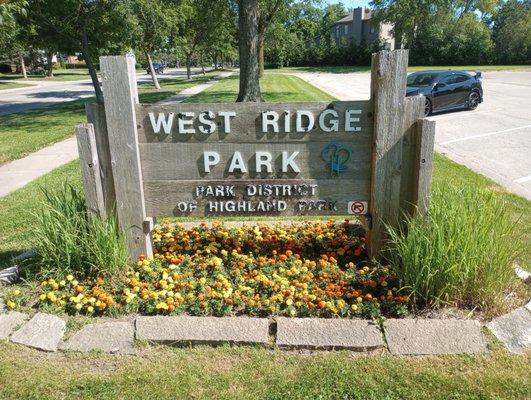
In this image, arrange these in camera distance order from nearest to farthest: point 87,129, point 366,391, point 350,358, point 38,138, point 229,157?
point 366,391
point 350,358
point 87,129
point 229,157
point 38,138

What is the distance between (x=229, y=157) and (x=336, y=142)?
0.87 m

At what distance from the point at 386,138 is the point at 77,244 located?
2577mm

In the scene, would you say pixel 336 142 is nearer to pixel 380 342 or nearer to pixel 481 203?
pixel 481 203

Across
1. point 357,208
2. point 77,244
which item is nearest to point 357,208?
point 357,208

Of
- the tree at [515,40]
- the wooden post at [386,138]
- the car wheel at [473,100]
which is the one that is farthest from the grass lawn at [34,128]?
the tree at [515,40]

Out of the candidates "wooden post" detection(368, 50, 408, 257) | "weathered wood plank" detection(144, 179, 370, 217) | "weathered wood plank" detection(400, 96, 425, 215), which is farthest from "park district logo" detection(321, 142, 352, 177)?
"weathered wood plank" detection(400, 96, 425, 215)

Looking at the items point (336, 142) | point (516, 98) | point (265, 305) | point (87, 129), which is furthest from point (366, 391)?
point (516, 98)

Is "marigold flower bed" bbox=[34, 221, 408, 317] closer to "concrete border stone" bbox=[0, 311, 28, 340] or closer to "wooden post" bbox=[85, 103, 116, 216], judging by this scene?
"concrete border stone" bbox=[0, 311, 28, 340]

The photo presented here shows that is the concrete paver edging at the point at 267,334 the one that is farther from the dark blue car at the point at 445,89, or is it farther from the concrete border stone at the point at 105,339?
the dark blue car at the point at 445,89

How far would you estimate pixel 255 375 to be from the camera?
2.62 metres

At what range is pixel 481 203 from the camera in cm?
336

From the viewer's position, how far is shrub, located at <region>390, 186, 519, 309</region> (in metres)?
3.07

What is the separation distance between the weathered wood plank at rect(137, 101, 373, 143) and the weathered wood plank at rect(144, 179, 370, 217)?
1.16 feet

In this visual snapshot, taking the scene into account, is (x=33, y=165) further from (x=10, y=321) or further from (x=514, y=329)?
(x=514, y=329)
